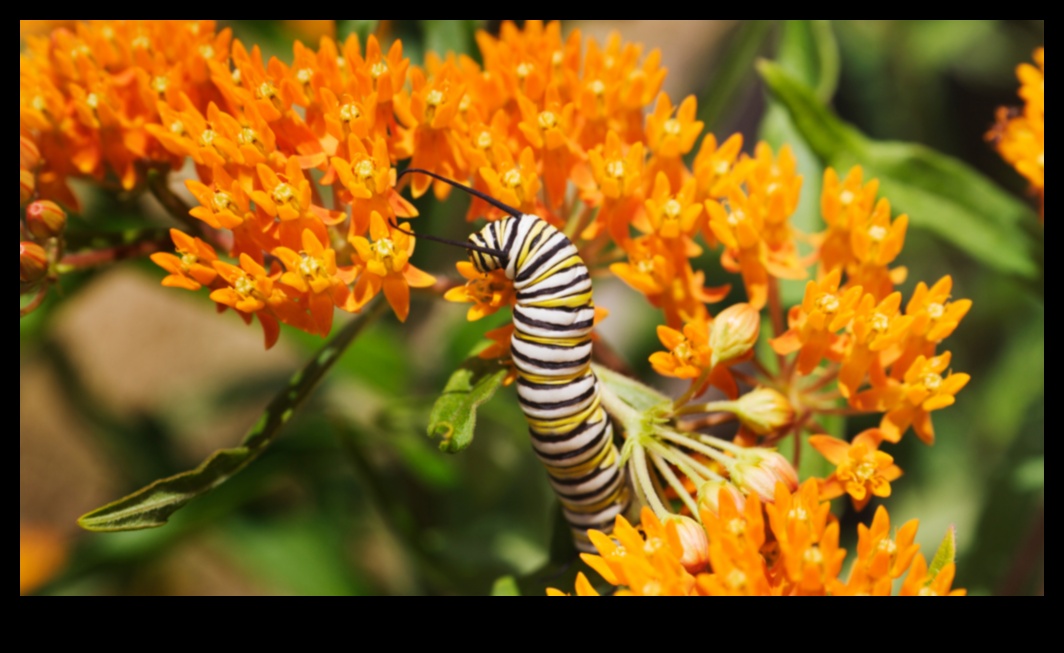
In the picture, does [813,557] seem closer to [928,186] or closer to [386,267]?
[386,267]

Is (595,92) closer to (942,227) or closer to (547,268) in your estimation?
(547,268)

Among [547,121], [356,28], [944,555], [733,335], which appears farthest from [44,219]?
[944,555]

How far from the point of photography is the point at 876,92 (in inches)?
195

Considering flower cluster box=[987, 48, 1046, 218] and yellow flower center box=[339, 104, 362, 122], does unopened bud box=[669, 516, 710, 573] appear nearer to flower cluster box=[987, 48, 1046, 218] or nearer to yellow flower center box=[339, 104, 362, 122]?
yellow flower center box=[339, 104, 362, 122]

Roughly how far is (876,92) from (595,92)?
326cm

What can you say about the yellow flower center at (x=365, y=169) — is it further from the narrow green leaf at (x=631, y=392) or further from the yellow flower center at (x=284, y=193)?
the narrow green leaf at (x=631, y=392)

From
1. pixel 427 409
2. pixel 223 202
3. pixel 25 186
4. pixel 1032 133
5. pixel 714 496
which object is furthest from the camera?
pixel 427 409

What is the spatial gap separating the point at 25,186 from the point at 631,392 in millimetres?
1560

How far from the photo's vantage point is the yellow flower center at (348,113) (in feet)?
6.76

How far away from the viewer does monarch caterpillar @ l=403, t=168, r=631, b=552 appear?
1.88 m

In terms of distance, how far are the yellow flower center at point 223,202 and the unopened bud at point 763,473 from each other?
1233mm

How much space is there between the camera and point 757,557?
1.82 m
